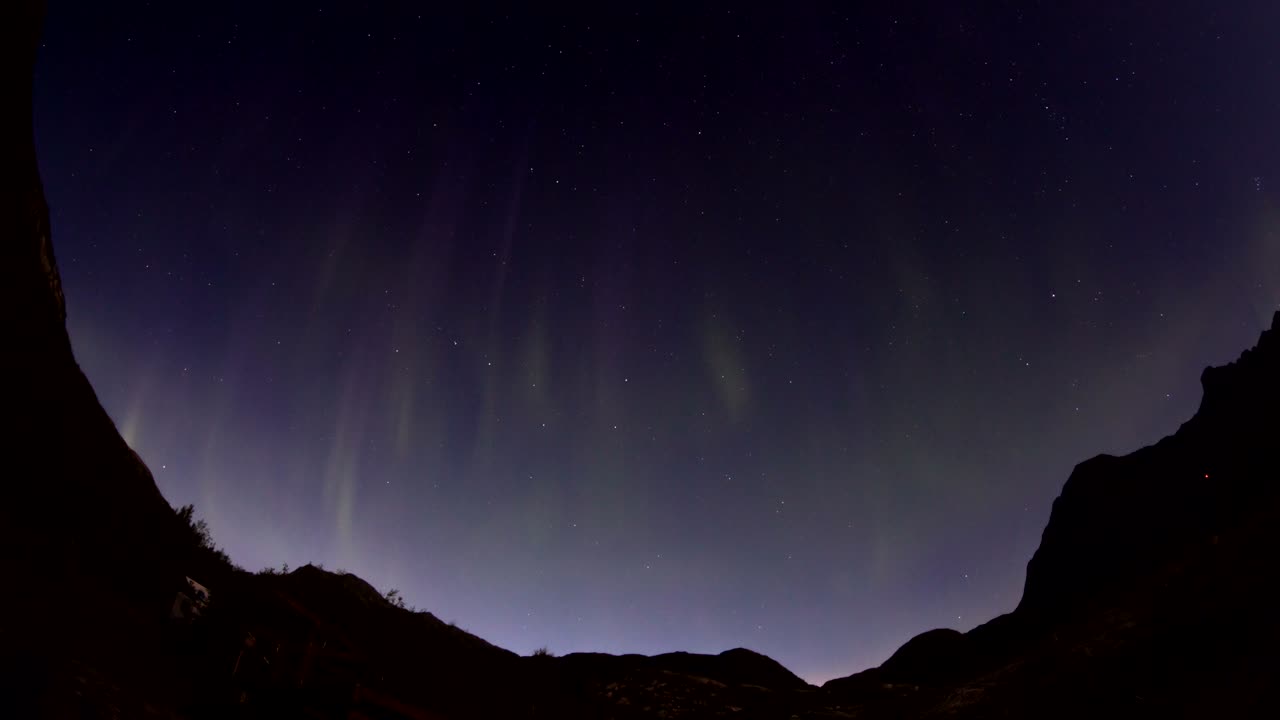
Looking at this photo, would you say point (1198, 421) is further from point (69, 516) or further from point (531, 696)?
point (69, 516)

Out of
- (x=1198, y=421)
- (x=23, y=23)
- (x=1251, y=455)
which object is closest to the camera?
(x=23, y=23)

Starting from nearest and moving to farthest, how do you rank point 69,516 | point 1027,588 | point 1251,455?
1. point 69,516
2. point 1251,455
3. point 1027,588

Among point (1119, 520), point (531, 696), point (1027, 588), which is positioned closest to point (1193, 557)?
point (531, 696)

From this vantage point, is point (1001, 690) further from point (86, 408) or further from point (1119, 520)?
point (1119, 520)

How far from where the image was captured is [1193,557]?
1662cm

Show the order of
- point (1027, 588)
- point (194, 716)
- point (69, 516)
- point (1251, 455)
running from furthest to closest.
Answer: point (1027, 588) → point (1251, 455) → point (69, 516) → point (194, 716)

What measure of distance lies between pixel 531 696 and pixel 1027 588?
269 ft

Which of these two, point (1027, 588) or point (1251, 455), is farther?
point (1027, 588)

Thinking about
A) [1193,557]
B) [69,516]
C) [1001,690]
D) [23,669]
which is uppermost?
[1193,557]

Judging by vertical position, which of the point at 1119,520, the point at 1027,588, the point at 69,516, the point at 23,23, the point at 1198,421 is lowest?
the point at 69,516

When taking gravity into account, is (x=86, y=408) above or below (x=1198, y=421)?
below

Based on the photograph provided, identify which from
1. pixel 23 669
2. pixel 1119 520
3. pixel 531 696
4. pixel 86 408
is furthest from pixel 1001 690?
pixel 1119 520

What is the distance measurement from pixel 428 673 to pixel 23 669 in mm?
18715

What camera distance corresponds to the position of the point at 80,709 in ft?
27.7
